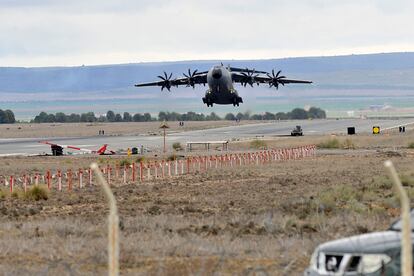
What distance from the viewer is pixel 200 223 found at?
22.7m

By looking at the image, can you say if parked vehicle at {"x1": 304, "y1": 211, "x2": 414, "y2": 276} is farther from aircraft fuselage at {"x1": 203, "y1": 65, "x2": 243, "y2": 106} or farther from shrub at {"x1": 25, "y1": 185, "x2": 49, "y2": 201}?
aircraft fuselage at {"x1": 203, "y1": 65, "x2": 243, "y2": 106}

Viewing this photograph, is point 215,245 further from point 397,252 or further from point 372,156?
point 372,156

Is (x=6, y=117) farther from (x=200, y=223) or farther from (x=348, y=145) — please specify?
(x=200, y=223)

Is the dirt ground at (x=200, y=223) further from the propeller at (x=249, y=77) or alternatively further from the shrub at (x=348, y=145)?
the propeller at (x=249, y=77)

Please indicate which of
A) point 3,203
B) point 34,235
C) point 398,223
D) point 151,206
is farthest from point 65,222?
point 398,223

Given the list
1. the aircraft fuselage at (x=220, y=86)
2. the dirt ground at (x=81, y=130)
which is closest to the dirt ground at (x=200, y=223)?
the aircraft fuselage at (x=220, y=86)

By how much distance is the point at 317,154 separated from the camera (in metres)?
66.5

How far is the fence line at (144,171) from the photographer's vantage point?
1610 inches

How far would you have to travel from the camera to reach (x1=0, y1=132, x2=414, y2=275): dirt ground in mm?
16125

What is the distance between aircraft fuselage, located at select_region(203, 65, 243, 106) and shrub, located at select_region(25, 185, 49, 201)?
166ft

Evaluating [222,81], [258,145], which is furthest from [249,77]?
[258,145]

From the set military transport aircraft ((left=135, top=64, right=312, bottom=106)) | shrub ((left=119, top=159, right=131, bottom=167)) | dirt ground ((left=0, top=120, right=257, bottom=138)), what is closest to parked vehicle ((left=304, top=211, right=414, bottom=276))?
shrub ((left=119, top=159, right=131, bottom=167))

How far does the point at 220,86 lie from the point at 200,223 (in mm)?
63404

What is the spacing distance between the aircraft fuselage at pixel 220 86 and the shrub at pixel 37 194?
50.6m
